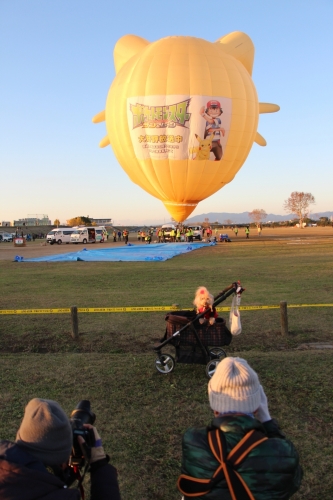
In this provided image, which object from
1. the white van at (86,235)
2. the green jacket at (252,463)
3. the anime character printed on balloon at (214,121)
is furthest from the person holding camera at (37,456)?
the white van at (86,235)

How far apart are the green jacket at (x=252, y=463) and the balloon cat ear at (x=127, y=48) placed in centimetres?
2740

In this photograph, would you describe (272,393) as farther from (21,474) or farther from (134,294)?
(134,294)

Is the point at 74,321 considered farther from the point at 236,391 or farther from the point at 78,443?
the point at 236,391

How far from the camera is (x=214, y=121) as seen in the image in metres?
23.0

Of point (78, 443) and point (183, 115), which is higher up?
point (183, 115)

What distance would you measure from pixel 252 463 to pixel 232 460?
99 millimetres

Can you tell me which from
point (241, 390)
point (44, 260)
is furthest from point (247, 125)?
point (241, 390)

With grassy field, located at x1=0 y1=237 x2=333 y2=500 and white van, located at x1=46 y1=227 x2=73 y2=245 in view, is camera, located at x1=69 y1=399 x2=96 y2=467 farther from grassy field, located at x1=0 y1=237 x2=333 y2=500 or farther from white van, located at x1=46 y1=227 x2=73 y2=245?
white van, located at x1=46 y1=227 x2=73 y2=245

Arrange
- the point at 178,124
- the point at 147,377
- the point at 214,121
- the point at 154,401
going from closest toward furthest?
the point at 154,401, the point at 147,377, the point at 178,124, the point at 214,121

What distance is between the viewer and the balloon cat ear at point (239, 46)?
26.0 m

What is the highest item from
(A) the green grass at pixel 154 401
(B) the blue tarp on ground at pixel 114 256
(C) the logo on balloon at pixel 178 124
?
(C) the logo on balloon at pixel 178 124

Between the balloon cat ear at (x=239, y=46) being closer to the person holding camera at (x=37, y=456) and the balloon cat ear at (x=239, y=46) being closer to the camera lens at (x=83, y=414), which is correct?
the camera lens at (x=83, y=414)

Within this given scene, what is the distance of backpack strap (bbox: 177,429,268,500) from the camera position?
7.09 ft

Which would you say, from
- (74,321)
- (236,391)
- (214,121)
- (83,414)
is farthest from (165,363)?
(214,121)
